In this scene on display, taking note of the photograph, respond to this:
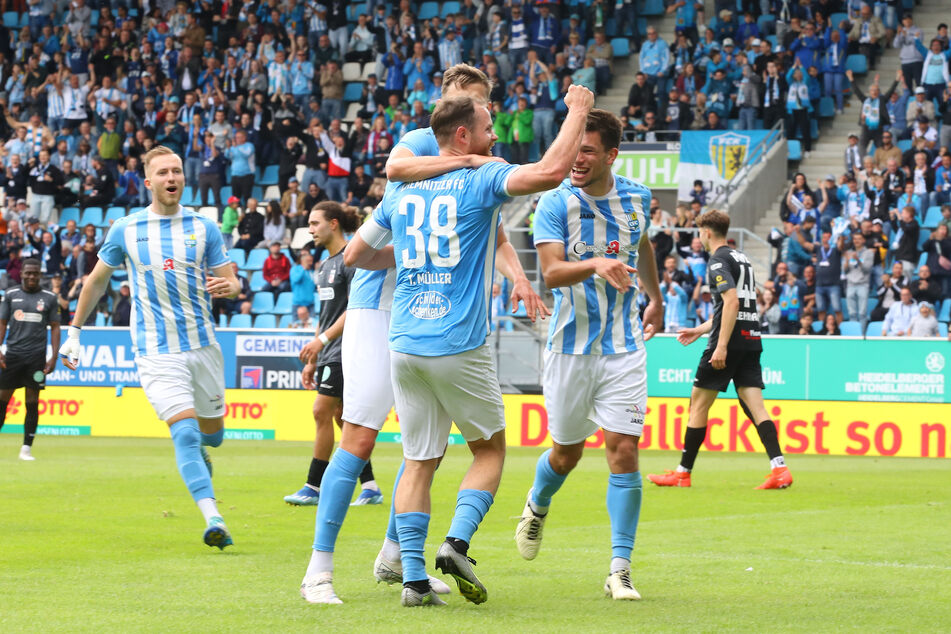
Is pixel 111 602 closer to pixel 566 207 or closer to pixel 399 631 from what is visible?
pixel 399 631

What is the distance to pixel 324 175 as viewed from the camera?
2695 centimetres

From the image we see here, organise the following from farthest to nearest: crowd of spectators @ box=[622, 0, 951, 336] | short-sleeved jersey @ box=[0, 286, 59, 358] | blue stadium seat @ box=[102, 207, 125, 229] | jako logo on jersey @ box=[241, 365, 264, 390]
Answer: blue stadium seat @ box=[102, 207, 125, 229] < jako logo on jersey @ box=[241, 365, 264, 390] < crowd of spectators @ box=[622, 0, 951, 336] < short-sleeved jersey @ box=[0, 286, 59, 358]

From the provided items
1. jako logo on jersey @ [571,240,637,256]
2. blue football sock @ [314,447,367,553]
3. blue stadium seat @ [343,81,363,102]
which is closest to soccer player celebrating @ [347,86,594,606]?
Answer: blue football sock @ [314,447,367,553]

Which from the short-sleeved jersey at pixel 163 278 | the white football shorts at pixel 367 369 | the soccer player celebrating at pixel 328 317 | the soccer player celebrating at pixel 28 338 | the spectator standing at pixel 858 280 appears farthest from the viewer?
the spectator standing at pixel 858 280

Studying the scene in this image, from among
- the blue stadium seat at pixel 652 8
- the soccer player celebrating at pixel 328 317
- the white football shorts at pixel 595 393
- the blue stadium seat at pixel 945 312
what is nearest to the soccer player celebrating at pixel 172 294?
the soccer player celebrating at pixel 328 317

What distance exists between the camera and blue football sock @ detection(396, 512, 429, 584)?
5.81 meters

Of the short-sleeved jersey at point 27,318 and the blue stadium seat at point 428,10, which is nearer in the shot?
the short-sleeved jersey at point 27,318

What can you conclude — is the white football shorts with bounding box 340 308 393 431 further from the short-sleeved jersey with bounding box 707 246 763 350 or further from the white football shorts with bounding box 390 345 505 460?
the short-sleeved jersey with bounding box 707 246 763 350

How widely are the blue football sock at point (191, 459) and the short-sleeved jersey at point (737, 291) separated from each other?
17.8 ft

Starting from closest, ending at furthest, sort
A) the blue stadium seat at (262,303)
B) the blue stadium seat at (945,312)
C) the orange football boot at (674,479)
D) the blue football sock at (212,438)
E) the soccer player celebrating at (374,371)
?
1. the soccer player celebrating at (374,371)
2. the blue football sock at (212,438)
3. the orange football boot at (674,479)
4. the blue stadium seat at (945,312)
5. the blue stadium seat at (262,303)

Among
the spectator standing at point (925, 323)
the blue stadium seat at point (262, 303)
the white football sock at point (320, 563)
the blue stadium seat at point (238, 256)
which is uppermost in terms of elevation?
the blue stadium seat at point (238, 256)

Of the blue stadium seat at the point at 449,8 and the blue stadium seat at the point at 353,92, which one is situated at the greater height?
the blue stadium seat at the point at 449,8

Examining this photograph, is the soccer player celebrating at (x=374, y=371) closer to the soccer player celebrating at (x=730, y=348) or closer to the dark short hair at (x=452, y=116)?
the dark short hair at (x=452, y=116)

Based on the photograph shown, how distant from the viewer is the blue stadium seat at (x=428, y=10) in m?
30.8
